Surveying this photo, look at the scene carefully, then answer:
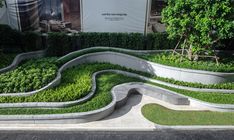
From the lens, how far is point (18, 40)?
15172mm

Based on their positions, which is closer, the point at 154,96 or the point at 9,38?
the point at 154,96

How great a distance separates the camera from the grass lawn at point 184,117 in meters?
9.23

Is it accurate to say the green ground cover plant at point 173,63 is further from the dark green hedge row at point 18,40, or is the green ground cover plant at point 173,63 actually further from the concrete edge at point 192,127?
the dark green hedge row at point 18,40

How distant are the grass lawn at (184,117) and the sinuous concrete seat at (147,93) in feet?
2.46

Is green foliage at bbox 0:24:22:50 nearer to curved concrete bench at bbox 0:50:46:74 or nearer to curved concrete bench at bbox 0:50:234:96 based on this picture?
curved concrete bench at bbox 0:50:46:74

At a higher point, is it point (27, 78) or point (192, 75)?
point (27, 78)

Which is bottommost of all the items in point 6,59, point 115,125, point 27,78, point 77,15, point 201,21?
point 115,125

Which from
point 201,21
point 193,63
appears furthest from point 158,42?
point 201,21

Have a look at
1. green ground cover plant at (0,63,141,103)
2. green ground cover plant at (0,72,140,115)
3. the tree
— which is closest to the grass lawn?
green ground cover plant at (0,72,140,115)

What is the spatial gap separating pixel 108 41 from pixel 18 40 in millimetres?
6210

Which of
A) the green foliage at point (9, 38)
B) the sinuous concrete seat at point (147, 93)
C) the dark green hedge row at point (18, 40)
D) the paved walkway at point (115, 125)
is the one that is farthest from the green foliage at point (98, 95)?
the green foliage at point (9, 38)

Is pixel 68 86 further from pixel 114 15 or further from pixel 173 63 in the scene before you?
pixel 114 15

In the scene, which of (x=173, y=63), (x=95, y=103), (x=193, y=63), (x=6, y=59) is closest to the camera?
(x=95, y=103)

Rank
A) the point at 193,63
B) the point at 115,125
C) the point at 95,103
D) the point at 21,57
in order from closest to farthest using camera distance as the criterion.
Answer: the point at 115,125
the point at 95,103
the point at 193,63
the point at 21,57
